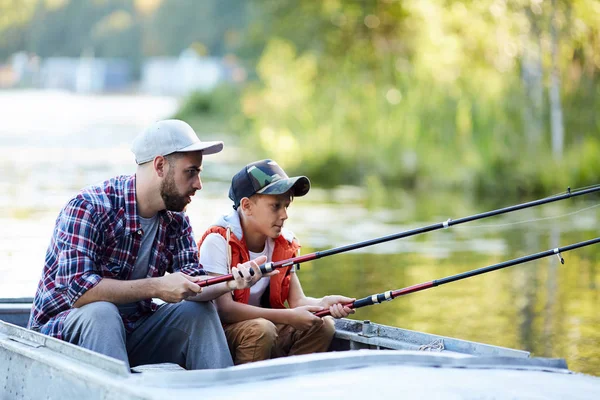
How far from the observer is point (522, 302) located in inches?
403

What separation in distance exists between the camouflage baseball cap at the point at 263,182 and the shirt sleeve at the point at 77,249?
0.76 m

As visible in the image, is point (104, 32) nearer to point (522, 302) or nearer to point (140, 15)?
point (140, 15)

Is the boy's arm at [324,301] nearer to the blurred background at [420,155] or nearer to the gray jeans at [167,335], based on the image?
the gray jeans at [167,335]

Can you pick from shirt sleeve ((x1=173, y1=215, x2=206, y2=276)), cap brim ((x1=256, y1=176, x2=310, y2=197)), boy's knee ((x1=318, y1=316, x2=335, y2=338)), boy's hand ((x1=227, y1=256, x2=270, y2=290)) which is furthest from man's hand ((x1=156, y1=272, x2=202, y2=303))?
boy's knee ((x1=318, y1=316, x2=335, y2=338))

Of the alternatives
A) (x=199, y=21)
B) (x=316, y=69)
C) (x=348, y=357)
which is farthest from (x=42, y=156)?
(x=199, y=21)

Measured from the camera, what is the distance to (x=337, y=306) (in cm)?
509

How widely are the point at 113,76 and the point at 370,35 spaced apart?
2414 inches

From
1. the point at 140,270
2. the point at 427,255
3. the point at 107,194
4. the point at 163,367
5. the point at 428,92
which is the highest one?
the point at 428,92

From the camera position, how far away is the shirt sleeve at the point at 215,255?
5.08 metres

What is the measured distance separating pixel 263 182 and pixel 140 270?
2.19ft

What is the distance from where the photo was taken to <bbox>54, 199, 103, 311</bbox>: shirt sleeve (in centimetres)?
458

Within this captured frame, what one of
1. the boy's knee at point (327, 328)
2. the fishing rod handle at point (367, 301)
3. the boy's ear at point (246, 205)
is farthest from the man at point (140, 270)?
the boy's knee at point (327, 328)

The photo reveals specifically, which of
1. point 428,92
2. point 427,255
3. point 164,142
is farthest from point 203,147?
point 428,92

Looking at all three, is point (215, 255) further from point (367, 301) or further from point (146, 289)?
point (367, 301)
